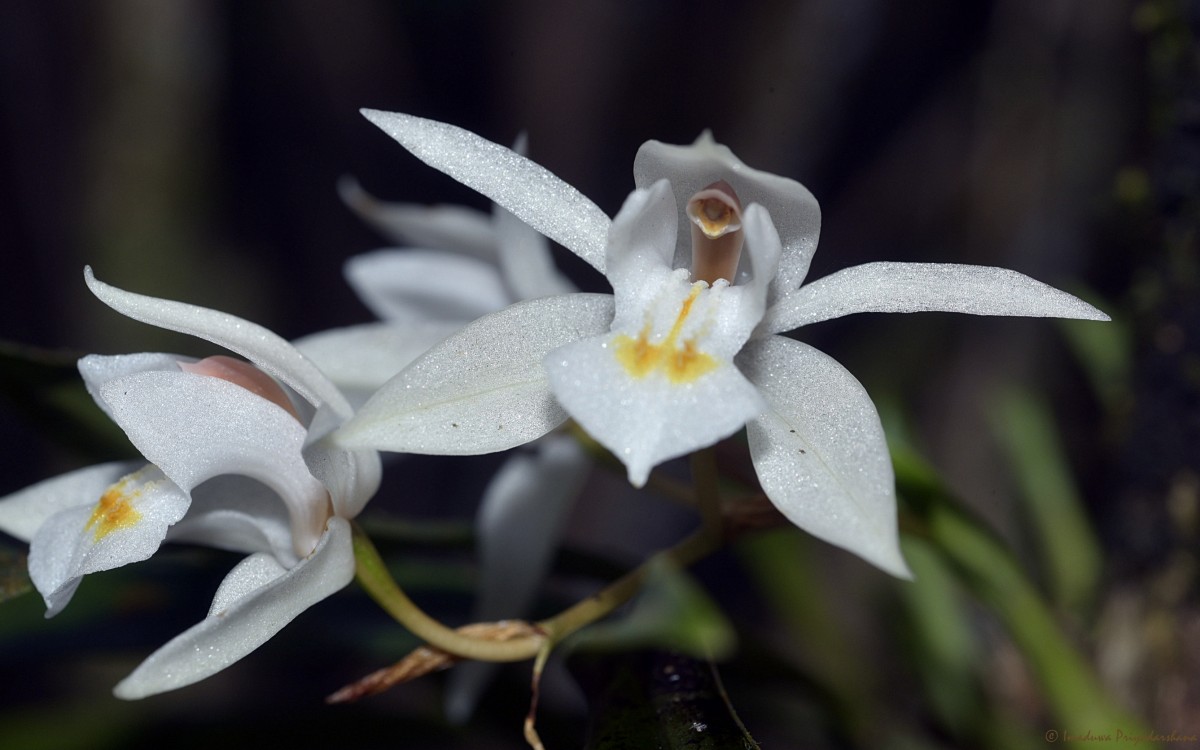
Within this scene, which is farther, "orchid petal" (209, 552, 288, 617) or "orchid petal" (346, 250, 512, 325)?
"orchid petal" (346, 250, 512, 325)

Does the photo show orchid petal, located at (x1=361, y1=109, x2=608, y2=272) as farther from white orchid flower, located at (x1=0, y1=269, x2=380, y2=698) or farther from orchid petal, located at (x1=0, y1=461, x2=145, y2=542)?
orchid petal, located at (x1=0, y1=461, x2=145, y2=542)

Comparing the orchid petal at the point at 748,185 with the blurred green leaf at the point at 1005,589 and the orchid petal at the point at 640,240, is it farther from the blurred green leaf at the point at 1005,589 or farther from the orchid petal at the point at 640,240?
the blurred green leaf at the point at 1005,589

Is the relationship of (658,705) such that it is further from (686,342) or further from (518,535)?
(518,535)

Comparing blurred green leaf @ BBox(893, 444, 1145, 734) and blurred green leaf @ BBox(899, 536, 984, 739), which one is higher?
blurred green leaf @ BBox(893, 444, 1145, 734)

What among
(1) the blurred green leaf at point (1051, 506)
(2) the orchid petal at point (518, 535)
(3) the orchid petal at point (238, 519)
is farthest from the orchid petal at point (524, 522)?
(1) the blurred green leaf at point (1051, 506)

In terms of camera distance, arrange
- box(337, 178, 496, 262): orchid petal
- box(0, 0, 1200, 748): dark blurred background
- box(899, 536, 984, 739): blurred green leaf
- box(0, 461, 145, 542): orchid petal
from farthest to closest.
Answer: box(0, 0, 1200, 748): dark blurred background < box(899, 536, 984, 739): blurred green leaf < box(337, 178, 496, 262): orchid petal < box(0, 461, 145, 542): orchid petal

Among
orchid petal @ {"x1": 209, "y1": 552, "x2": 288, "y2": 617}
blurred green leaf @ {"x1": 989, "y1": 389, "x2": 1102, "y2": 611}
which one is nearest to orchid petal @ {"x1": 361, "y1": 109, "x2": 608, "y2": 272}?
orchid petal @ {"x1": 209, "y1": 552, "x2": 288, "y2": 617}

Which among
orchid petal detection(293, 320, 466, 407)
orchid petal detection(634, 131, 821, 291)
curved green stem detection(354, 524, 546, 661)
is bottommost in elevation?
curved green stem detection(354, 524, 546, 661)
